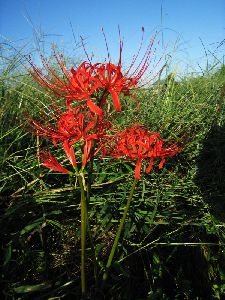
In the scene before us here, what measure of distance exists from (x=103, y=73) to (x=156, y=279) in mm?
1078

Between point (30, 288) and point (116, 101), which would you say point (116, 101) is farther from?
point (30, 288)

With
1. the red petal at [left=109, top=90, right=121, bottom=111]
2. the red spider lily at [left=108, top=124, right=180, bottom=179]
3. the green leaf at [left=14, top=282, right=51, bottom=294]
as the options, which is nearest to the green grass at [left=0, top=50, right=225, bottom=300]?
the green leaf at [left=14, top=282, right=51, bottom=294]

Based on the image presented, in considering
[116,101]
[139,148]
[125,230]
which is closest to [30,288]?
[125,230]

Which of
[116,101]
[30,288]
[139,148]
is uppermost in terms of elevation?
[116,101]

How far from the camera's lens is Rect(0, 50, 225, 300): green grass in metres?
1.41

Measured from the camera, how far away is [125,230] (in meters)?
1.50

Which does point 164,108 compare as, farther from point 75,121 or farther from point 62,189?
point 75,121

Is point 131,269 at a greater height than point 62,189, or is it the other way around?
point 62,189

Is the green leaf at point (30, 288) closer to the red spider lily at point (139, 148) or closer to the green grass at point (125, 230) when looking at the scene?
the green grass at point (125, 230)

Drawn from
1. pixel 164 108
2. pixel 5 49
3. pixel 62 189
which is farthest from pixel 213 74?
pixel 62 189

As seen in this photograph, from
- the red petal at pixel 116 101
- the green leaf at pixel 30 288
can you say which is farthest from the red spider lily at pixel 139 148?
the green leaf at pixel 30 288

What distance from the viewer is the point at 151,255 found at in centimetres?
161

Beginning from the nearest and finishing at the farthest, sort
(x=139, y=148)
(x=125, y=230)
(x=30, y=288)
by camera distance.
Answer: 1. (x=139, y=148)
2. (x=30, y=288)
3. (x=125, y=230)

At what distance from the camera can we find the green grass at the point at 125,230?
4.63ft
